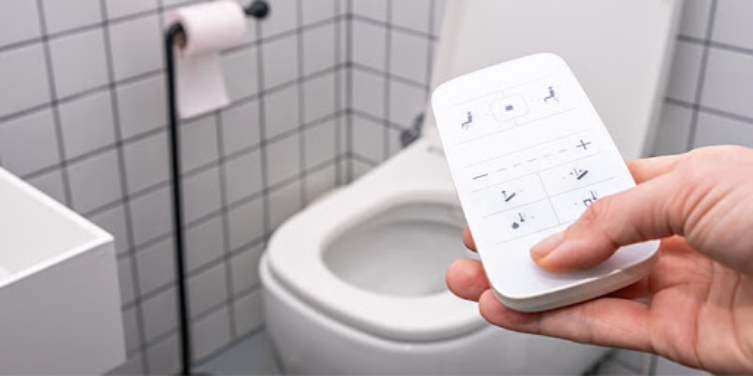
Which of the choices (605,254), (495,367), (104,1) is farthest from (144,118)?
(605,254)

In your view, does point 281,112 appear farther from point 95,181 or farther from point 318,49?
point 95,181

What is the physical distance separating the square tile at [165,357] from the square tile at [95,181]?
0.30 m

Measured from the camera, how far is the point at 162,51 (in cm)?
121

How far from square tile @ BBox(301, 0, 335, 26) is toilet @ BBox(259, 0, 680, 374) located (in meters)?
0.28

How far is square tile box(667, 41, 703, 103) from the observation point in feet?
3.74

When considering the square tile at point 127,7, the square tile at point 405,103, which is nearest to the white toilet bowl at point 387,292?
the square tile at point 405,103

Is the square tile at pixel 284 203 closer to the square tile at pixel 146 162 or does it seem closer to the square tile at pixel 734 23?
the square tile at pixel 146 162

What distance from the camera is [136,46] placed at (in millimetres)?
1176

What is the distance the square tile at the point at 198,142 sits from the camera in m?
1.30

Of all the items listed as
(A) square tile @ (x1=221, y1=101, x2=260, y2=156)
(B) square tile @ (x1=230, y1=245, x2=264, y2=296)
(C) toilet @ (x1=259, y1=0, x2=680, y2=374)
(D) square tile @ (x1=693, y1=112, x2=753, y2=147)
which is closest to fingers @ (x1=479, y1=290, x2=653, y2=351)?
(C) toilet @ (x1=259, y1=0, x2=680, y2=374)

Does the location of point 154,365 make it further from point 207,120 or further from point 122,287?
point 207,120

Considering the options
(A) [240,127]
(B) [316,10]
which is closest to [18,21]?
(A) [240,127]

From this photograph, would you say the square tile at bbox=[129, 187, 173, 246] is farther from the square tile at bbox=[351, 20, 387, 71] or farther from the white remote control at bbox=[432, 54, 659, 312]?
the white remote control at bbox=[432, 54, 659, 312]

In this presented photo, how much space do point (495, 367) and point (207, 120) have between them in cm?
60
